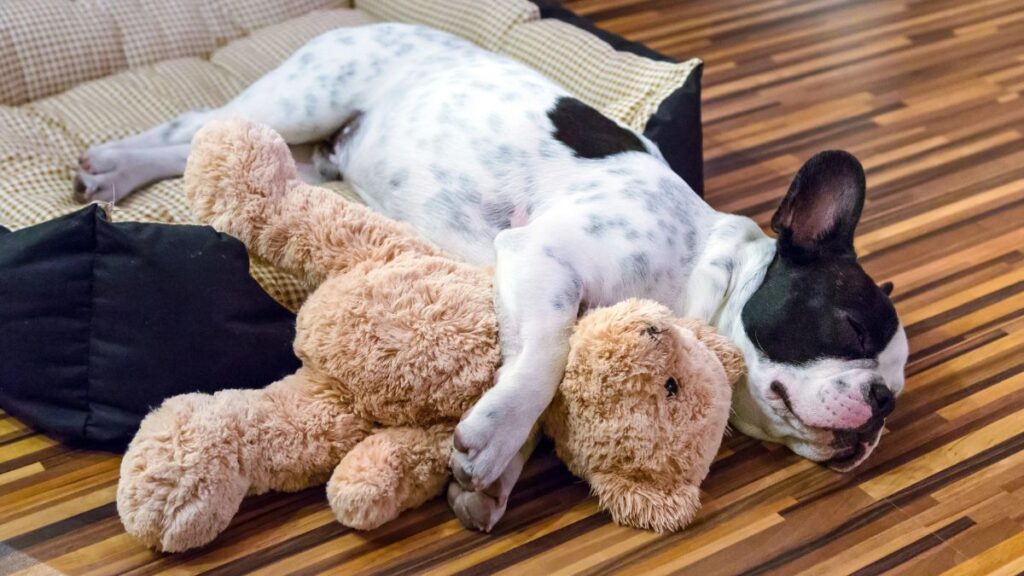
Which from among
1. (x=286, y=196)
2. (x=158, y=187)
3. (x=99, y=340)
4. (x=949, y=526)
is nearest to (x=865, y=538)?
(x=949, y=526)

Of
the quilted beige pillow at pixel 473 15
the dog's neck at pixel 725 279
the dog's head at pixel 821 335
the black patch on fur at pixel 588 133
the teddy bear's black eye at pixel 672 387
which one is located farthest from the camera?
the quilted beige pillow at pixel 473 15

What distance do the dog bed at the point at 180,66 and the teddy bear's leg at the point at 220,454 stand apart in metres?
0.70

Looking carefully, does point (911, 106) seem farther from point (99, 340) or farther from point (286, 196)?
point (99, 340)

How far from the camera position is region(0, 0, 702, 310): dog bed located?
8.36 feet

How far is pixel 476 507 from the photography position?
1739 mm

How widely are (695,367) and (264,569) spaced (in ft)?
2.47

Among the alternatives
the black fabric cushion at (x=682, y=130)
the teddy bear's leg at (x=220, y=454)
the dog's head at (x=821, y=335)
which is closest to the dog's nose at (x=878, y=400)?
the dog's head at (x=821, y=335)

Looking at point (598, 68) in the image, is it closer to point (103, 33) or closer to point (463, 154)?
point (463, 154)

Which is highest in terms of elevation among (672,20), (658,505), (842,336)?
(842,336)

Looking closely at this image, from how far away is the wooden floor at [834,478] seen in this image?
1.73 m

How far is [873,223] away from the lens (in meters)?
2.85

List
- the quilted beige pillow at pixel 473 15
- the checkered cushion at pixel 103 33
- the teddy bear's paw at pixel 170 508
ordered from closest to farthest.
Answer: the teddy bear's paw at pixel 170 508
the checkered cushion at pixel 103 33
the quilted beige pillow at pixel 473 15

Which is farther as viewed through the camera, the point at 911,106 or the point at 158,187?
the point at 911,106

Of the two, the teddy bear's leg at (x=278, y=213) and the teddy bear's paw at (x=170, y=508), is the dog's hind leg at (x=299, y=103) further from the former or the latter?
the teddy bear's paw at (x=170, y=508)
